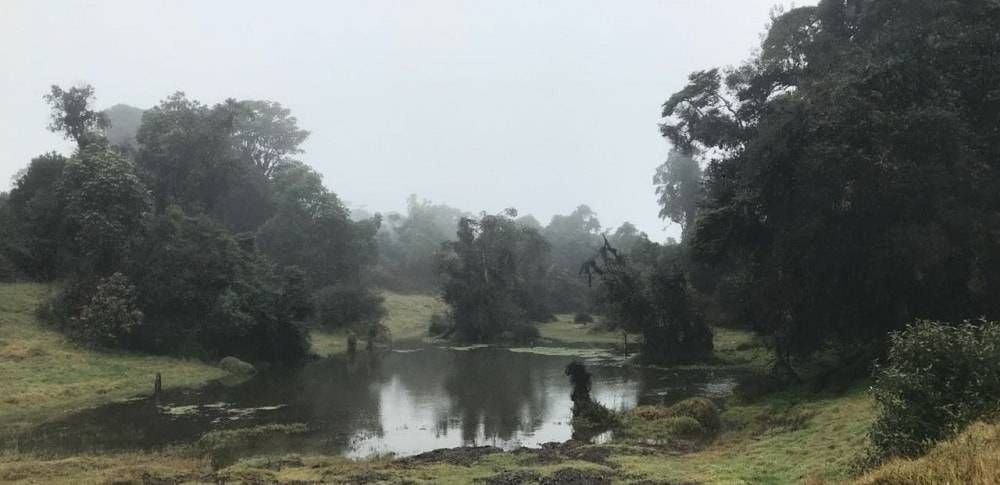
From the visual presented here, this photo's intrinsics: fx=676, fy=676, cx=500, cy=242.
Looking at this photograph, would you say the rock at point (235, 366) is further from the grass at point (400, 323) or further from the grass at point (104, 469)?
the grass at point (104, 469)

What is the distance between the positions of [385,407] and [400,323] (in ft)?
161

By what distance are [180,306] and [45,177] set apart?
57.1 feet

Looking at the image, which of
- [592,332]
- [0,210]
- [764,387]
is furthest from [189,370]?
[592,332]

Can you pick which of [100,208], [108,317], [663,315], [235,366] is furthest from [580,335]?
[100,208]

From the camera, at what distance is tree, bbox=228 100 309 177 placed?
95.3 metres

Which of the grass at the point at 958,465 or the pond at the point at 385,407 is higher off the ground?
the grass at the point at 958,465

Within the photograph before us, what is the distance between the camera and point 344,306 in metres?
67.9

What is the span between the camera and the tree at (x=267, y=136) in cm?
9531

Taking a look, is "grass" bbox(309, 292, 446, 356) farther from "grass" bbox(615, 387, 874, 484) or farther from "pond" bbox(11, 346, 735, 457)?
"grass" bbox(615, 387, 874, 484)

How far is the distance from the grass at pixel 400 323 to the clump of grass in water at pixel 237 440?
29994 millimetres

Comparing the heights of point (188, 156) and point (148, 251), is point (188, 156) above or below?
above

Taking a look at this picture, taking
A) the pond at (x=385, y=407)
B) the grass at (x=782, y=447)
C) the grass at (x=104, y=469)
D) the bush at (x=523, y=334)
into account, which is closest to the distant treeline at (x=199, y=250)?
the bush at (x=523, y=334)

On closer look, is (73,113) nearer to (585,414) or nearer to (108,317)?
(108,317)

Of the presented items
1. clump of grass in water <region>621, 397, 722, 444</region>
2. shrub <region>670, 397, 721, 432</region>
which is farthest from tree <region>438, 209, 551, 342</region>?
shrub <region>670, 397, 721, 432</region>
